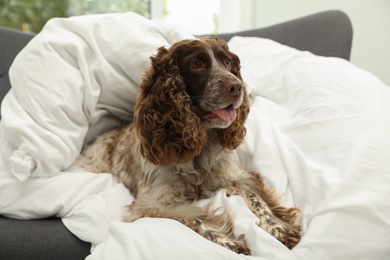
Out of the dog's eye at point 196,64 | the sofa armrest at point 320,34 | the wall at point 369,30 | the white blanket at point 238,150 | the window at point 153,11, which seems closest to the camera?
the white blanket at point 238,150

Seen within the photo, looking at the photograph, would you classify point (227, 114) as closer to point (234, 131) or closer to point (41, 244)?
point (234, 131)

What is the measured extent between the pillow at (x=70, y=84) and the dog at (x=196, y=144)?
0.49m

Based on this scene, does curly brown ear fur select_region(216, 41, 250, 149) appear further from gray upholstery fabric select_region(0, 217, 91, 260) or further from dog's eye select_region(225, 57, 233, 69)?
gray upholstery fabric select_region(0, 217, 91, 260)

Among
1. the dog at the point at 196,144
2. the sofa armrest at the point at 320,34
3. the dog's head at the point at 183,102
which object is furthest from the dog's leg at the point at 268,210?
the sofa armrest at the point at 320,34

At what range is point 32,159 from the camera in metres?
1.93

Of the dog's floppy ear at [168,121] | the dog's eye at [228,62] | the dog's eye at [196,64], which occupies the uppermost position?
the dog's eye at [196,64]

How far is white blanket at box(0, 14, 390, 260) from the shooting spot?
1501 mm

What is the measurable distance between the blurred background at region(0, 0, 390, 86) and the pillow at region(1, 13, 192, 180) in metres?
2.09

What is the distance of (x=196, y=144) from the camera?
67.5 inches

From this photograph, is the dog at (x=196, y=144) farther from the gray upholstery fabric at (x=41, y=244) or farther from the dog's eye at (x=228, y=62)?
the gray upholstery fabric at (x=41, y=244)

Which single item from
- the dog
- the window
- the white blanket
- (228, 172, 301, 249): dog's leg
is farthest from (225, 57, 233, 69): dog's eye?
the window

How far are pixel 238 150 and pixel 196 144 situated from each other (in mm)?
469

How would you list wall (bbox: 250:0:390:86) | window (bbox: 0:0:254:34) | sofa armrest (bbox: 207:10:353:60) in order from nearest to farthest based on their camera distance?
sofa armrest (bbox: 207:10:353:60), wall (bbox: 250:0:390:86), window (bbox: 0:0:254:34)

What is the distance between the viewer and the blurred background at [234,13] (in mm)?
3660
